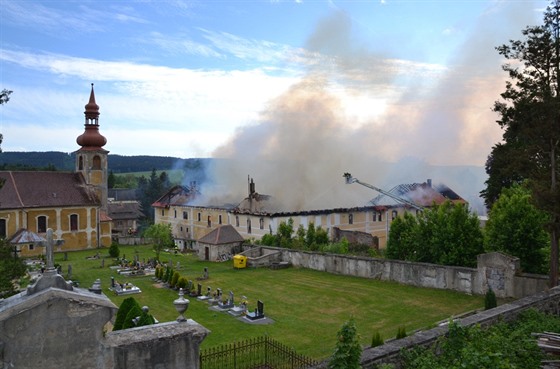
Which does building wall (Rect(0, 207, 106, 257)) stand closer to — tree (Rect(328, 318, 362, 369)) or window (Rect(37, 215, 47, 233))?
window (Rect(37, 215, 47, 233))

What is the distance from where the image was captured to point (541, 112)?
17750 millimetres

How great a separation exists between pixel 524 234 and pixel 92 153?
Answer: 4931 cm

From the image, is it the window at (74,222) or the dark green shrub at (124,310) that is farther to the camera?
the window at (74,222)

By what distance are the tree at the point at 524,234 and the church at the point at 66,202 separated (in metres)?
41.6

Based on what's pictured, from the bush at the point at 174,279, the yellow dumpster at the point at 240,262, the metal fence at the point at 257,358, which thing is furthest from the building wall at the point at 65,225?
the metal fence at the point at 257,358

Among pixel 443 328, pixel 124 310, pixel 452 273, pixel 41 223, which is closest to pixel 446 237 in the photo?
pixel 452 273

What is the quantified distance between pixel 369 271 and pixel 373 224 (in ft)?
82.6

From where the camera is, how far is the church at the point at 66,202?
160ft

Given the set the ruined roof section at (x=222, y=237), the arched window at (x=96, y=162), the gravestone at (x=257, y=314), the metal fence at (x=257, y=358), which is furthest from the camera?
the arched window at (x=96, y=162)

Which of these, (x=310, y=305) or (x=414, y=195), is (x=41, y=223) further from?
(x=414, y=195)

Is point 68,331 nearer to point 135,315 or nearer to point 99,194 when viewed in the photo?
point 135,315

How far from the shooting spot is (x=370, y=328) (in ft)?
62.6

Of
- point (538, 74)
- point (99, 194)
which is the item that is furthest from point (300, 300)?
point (99, 194)

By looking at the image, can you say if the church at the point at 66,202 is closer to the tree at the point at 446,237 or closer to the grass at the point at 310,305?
the grass at the point at 310,305
